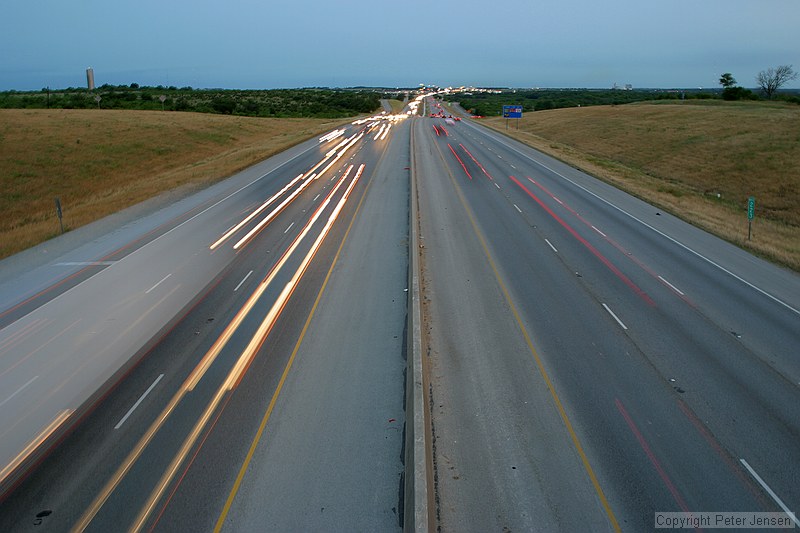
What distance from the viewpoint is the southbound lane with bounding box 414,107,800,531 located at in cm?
894

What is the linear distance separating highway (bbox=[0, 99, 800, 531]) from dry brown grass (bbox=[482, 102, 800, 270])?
630 cm

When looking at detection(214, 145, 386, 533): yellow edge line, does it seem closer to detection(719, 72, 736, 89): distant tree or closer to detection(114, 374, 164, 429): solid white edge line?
detection(114, 374, 164, 429): solid white edge line

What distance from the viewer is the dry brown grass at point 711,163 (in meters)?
29.2

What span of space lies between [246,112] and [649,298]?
104189 millimetres

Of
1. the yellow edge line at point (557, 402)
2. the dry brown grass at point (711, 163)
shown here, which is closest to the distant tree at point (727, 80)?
the dry brown grass at point (711, 163)

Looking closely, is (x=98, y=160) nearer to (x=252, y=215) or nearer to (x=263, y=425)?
(x=252, y=215)

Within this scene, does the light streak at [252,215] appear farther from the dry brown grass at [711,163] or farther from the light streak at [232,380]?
the dry brown grass at [711,163]

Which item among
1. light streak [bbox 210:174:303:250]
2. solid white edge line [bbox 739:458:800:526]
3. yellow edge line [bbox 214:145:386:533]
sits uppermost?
light streak [bbox 210:174:303:250]

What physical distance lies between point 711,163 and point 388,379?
44.4 metres

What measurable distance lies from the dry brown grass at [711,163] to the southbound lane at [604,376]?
6.58 metres

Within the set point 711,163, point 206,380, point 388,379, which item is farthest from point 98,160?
point 711,163

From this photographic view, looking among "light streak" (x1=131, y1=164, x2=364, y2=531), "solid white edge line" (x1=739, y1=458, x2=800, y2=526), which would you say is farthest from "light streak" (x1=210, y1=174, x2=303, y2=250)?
"solid white edge line" (x1=739, y1=458, x2=800, y2=526)

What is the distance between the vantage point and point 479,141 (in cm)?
6181

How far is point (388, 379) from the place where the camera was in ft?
40.4
